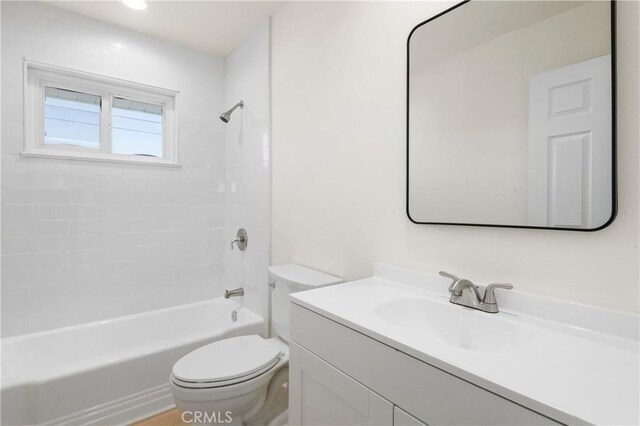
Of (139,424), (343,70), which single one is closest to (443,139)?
(343,70)

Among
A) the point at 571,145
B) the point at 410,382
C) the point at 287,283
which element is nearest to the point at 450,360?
the point at 410,382

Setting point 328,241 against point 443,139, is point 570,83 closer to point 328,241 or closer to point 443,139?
point 443,139

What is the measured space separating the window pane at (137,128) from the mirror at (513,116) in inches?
87.2

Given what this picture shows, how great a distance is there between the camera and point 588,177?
825 millimetres

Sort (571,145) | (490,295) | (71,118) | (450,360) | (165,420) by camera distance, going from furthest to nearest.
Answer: (71,118)
(165,420)
(490,295)
(571,145)
(450,360)

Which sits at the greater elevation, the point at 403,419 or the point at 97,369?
the point at 403,419

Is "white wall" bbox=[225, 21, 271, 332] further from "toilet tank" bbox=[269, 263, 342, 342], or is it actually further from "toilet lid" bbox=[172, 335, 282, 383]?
"toilet lid" bbox=[172, 335, 282, 383]

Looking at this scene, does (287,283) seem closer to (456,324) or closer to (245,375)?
(245,375)

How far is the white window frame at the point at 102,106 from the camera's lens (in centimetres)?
205

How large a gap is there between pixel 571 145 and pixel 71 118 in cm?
294

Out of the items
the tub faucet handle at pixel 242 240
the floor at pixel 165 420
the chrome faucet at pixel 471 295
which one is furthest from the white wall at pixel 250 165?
the chrome faucet at pixel 471 295

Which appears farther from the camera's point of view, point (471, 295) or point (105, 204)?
point (105, 204)

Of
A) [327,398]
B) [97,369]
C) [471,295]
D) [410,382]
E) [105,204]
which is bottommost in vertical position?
[97,369]

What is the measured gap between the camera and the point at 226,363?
146cm
